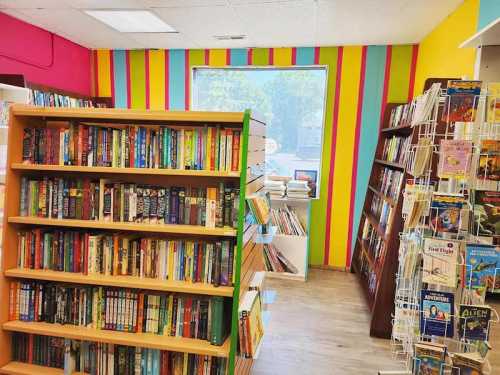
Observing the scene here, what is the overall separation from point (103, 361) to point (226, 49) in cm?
373

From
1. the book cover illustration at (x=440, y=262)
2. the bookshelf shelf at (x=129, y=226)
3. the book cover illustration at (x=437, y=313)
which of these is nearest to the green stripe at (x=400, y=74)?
the book cover illustration at (x=440, y=262)

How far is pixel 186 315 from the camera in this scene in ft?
6.73

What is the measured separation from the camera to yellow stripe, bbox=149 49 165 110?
4738mm

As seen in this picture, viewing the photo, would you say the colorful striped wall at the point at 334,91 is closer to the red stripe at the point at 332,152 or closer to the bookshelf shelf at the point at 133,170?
the red stripe at the point at 332,152

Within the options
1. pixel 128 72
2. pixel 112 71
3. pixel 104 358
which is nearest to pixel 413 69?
pixel 128 72

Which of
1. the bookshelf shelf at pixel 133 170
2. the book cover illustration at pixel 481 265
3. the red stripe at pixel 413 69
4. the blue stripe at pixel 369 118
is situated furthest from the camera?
the blue stripe at pixel 369 118

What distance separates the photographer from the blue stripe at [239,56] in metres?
4.52

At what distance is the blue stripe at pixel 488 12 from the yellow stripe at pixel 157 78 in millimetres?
3570

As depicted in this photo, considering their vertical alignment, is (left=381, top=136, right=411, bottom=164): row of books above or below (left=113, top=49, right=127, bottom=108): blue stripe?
below

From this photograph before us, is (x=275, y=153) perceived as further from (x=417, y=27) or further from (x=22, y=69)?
(x=22, y=69)

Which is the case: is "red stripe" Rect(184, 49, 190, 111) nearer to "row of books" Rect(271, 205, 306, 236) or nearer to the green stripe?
"row of books" Rect(271, 205, 306, 236)

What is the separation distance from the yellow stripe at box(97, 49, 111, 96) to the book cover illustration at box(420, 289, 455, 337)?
4.59 meters

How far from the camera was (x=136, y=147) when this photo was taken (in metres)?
2.03

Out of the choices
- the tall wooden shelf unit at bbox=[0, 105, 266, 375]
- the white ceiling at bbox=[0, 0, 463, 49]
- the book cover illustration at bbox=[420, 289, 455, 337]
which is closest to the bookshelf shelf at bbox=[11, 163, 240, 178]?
the tall wooden shelf unit at bbox=[0, 105, 266, 375]
